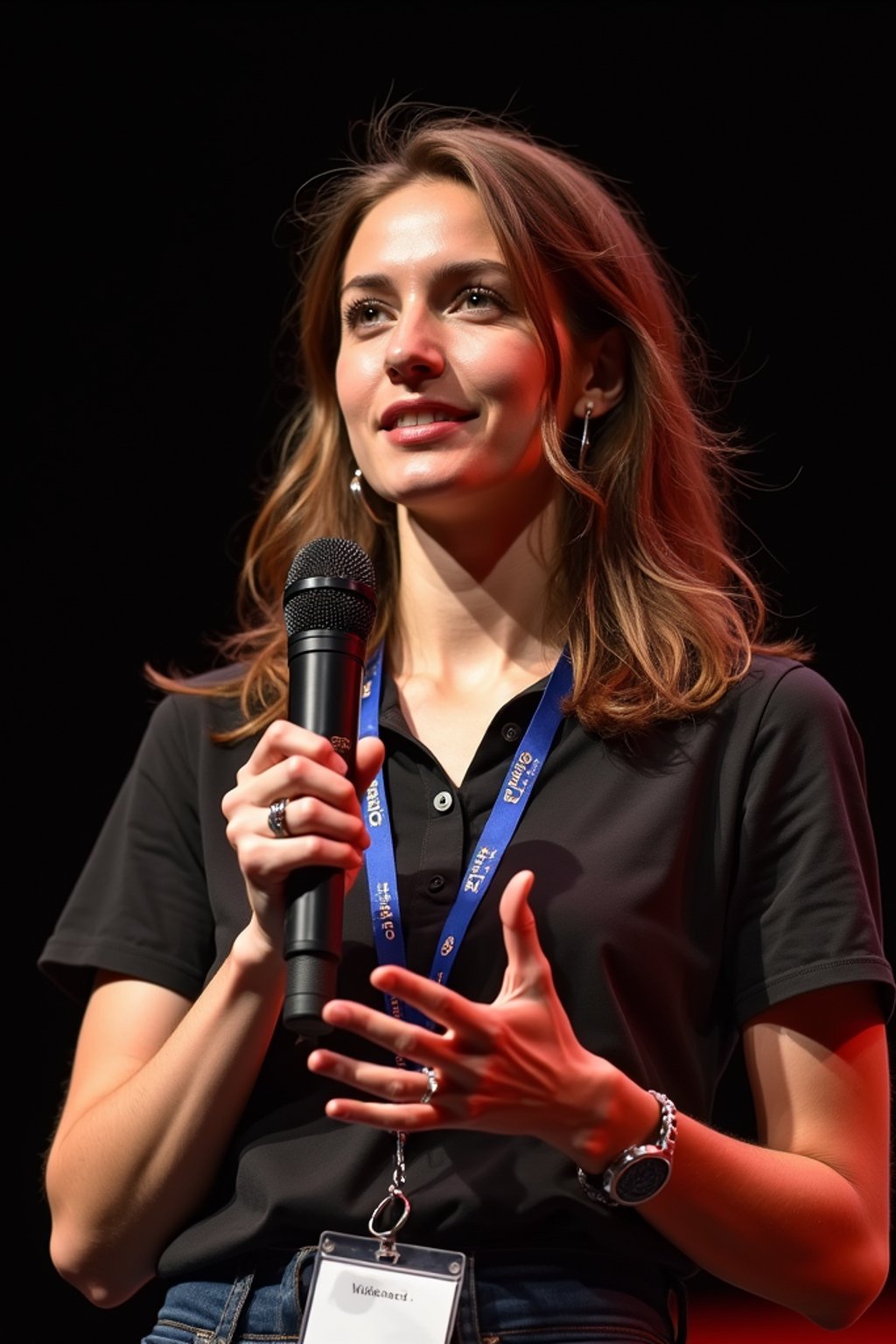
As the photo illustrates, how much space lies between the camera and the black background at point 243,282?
310cm

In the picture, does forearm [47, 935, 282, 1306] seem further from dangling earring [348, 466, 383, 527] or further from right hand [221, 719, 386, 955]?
dangling earring [348, 466, 383, 527]

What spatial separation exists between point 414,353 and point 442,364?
1.6 inches

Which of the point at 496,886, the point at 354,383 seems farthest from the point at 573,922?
the point at 354,383

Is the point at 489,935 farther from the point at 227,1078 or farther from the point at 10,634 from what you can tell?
the point at 10,634

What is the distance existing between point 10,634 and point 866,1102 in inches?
84.2

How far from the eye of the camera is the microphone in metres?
1.31

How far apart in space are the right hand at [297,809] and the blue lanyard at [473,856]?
321mm

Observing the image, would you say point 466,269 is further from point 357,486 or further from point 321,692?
point 321,692

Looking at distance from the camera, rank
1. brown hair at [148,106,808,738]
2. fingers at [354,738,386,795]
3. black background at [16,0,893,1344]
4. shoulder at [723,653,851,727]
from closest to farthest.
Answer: fingers at [354,738,386,795] < shoulder at [723,653,851,727] < brown hair at [148,106,808,738] < black background at [16,0,893,1344]

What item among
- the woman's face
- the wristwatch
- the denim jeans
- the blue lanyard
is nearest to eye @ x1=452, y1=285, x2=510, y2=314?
the woman's face

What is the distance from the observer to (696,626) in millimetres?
2084

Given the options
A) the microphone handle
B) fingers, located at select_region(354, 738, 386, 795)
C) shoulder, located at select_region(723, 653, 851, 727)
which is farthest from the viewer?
shoulder, located at select_region(723, 653, 851, 727)

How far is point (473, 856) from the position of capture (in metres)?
1.83

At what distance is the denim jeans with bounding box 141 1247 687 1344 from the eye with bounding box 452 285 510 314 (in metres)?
1.19
